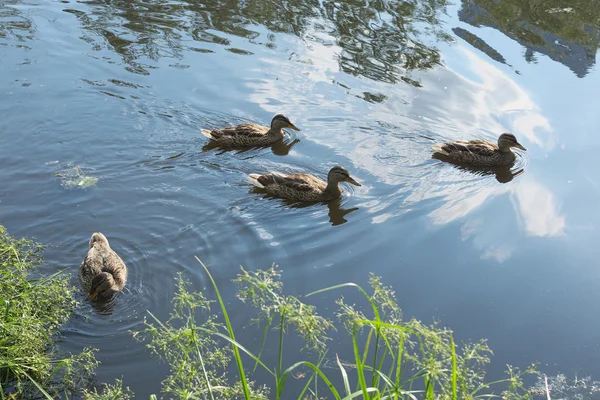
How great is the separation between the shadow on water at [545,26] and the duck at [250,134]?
4.59 metres

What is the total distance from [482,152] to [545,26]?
5255mm

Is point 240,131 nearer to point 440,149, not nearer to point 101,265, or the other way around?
point 440,149

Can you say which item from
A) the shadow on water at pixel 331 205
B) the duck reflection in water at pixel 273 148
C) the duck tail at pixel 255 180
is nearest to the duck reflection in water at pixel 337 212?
the shadow on water at pixel 331 205

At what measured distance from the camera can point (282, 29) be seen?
13.0 metres

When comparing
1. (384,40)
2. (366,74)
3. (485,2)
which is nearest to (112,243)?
(366,74)

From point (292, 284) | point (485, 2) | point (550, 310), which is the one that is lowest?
point (292, 284)

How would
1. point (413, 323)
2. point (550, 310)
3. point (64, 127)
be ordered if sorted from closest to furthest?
point (413, 323), point (550, 310), point (64, 127)

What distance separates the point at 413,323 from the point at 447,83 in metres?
8.06

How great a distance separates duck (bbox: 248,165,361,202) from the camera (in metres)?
8.48

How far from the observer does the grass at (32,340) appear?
4852mm

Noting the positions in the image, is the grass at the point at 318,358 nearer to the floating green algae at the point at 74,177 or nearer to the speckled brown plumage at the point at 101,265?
the speckled brown plumage at the point at 101,265

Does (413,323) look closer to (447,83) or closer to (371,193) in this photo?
(371,193)

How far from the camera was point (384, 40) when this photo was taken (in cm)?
1271

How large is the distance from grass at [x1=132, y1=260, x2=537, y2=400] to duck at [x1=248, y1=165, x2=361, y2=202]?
196 centimetres
